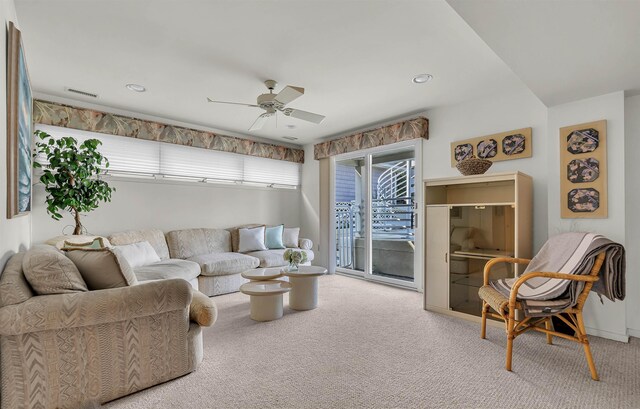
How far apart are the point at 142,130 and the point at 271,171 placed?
213cm

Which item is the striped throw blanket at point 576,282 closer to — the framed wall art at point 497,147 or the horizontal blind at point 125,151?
the framed wall art at point 497,147

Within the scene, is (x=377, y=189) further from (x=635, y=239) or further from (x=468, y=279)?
(x=635, y=239)

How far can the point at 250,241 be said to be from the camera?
4.73 meters

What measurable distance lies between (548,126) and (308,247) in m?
3.61

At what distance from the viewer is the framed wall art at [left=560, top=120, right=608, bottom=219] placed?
2557 mm

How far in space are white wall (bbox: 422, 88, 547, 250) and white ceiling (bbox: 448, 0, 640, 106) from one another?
2.19 feet

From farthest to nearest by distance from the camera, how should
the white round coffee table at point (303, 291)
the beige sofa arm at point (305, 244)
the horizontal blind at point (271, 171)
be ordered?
1. the horizontal blind at point (271, 171)
2. the beige sofa arm at point (305, 244)
3. the white round coffee table at point (303, 291)

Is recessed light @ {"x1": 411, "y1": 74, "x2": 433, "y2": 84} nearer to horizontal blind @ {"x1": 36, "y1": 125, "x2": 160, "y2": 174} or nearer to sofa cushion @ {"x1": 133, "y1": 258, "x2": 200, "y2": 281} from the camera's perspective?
sofa cushion @ {"x1": 133, "y1": 258, "x2": 200, "y2": 281}

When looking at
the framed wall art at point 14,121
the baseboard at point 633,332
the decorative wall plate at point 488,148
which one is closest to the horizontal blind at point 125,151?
the framed wall art at point 14,121

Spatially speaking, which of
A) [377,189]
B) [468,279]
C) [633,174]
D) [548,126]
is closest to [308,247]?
[377,189]

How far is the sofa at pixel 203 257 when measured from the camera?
3.61m

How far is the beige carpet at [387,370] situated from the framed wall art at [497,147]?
72.0 inches

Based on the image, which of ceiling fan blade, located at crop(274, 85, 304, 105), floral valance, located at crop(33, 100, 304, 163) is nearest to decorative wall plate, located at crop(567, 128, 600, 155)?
ceiling fan blade, located at crop(274, 85, 304, 105)

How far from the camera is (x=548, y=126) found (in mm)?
2881
